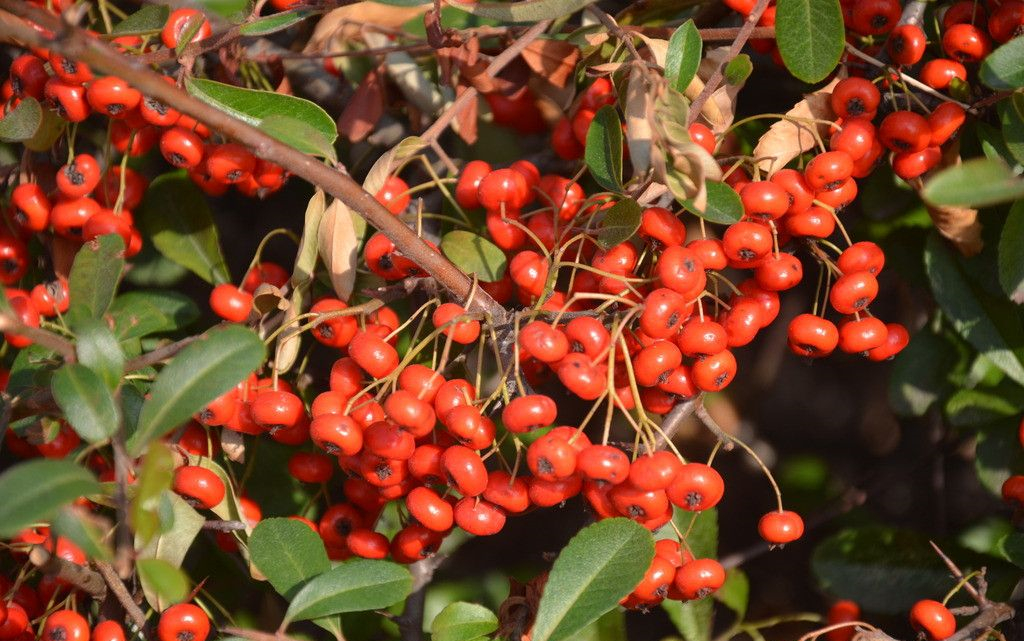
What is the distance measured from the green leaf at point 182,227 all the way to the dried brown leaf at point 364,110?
379 mm

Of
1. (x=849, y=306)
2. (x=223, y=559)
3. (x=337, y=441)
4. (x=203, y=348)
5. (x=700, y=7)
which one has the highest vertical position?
(x=700, y=7)

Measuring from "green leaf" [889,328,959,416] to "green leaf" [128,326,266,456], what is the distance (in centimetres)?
144

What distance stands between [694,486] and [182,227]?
51.5 inches

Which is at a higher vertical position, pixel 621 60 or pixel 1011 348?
pixel 621 60

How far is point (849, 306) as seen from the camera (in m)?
1.62

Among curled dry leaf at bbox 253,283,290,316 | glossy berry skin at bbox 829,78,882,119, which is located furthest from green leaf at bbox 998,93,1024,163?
curled dry leaf at bbox 253,283,290,316

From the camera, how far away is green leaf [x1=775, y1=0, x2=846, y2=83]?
1.58m

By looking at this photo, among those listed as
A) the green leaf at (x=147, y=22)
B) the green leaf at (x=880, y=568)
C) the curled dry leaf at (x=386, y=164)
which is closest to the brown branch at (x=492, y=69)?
the curled dry leaf at (x=386, y=164)

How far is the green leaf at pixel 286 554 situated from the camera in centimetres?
156

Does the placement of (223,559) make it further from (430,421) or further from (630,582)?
(630,582)

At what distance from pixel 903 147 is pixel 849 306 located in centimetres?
30

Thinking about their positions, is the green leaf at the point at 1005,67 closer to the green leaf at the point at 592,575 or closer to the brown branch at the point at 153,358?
the green leaf at the point at 592,575

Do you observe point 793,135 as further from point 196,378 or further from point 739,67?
point 196,378

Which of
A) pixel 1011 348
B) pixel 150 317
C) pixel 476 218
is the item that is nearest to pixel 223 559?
pixel 150 317
